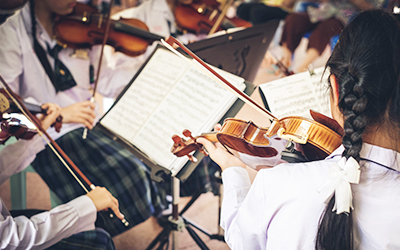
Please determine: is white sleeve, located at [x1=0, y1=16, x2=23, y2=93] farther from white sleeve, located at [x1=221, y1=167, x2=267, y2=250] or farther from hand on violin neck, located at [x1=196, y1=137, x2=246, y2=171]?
white sleeve, located at [x1=221, y1=167, x2=267, y2=250]

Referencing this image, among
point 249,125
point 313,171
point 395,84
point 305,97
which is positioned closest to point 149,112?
point 249,125

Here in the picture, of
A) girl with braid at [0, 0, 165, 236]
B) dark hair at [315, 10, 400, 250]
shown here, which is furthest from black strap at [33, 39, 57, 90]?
dark hair at [315, 10, 400, 250]

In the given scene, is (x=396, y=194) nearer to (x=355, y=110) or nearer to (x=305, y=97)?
(x=355, y=110)

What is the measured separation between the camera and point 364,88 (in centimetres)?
51

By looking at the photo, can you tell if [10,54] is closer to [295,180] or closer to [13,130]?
[13,130]

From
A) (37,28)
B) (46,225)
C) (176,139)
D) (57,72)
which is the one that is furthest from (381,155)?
(37,28)

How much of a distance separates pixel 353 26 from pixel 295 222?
39cm

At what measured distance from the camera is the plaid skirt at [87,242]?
912mm

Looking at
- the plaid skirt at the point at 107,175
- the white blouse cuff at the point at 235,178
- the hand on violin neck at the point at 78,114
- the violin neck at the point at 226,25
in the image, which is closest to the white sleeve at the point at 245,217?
the white blouse cuff at the point at 235,178

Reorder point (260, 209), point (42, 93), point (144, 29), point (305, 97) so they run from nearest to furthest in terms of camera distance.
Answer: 1. point (260, 209)
2. point (305, 97)
3. point (42, 93)
4. point (144, 29)

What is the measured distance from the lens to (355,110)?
1.69ft

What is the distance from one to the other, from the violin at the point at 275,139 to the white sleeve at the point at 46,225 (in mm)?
346

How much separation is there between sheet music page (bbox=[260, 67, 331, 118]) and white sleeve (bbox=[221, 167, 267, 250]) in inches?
15.1

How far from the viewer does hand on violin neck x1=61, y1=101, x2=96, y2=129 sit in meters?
1.26
